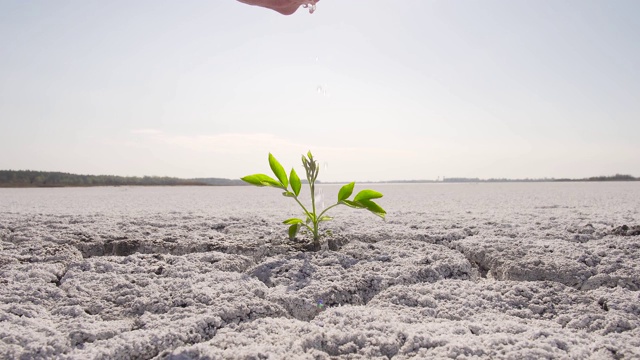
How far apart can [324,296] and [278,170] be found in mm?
738

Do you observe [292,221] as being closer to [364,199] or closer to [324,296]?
[364,199]

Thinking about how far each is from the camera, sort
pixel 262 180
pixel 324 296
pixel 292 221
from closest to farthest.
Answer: pixel 324 296 → pixel 292 221 → pixel 262 180

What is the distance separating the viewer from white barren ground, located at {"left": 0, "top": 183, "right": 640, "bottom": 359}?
34.0 inches

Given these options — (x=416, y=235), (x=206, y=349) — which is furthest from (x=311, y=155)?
(x=206, y=349)

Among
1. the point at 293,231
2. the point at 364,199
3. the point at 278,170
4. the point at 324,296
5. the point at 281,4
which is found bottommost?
the point at 324,296

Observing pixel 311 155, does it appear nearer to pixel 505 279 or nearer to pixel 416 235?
pixel 416 235

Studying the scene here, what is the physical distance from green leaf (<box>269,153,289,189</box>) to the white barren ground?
0.81 ft

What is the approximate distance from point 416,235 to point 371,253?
1.31 ft

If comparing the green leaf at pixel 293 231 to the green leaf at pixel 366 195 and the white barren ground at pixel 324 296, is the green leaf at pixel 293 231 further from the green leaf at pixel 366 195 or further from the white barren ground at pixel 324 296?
the green leaf at pixel 366 195

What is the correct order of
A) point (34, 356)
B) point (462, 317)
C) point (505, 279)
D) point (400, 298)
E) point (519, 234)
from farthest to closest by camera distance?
point (519, 234)
point (505, 279)
point (400, 298)
point (462, 317)
point (34, 356)

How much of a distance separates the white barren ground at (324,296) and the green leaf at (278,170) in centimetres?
25

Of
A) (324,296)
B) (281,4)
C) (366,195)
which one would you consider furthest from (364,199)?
(281,4)

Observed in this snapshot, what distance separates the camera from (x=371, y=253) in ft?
5.17

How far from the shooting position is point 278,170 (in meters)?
1.81
